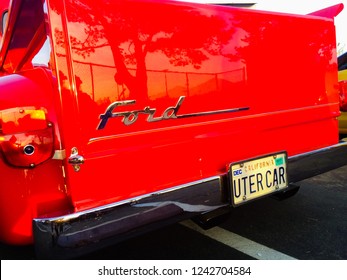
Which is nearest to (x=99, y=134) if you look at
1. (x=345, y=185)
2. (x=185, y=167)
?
(x=185, y=167)

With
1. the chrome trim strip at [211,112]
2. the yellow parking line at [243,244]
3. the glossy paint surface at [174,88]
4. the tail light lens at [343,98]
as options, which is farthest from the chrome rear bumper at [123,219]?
the tail light lens at [343,98]

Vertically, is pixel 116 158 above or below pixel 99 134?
below

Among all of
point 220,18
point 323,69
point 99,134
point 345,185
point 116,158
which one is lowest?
point 345,185

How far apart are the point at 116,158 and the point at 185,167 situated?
1.48ft

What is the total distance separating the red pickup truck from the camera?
5.34ft

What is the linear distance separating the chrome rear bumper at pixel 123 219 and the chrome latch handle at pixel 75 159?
0.23 meters

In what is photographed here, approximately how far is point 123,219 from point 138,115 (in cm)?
54

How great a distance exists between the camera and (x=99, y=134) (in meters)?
1.73

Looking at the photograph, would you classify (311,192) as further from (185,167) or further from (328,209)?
(185,167)

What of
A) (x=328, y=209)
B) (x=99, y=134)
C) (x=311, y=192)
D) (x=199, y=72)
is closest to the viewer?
(x=99, y=134)

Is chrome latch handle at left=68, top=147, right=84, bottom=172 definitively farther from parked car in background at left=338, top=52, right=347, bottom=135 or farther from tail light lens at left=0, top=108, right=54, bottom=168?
parked car in background at left=338, top=52, right=347, bottom=135

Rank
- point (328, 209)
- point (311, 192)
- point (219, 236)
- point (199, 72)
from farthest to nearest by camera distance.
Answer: point (311, 192) → point (328, 209) → point (219, 236) → point (199, 72)

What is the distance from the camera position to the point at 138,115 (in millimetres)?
1822

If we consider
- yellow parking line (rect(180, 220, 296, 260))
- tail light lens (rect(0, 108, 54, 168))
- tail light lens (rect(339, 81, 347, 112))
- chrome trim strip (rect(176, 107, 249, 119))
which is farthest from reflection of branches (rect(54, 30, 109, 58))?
tail light lens (rect(339, 81, 347, 112))
